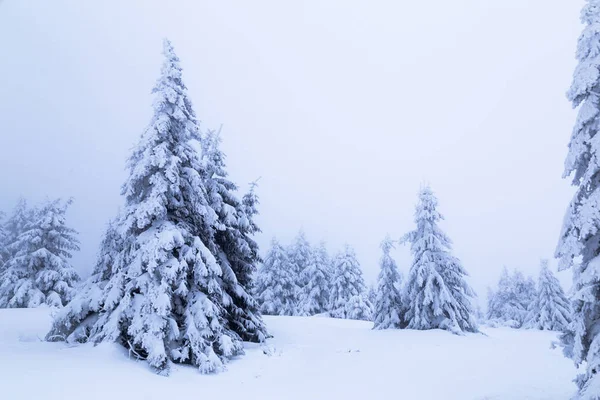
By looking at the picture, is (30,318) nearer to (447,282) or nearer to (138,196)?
(138,196)

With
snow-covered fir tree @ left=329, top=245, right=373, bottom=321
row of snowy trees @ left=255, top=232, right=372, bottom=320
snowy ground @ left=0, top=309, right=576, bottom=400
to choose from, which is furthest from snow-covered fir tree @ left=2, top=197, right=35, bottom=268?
snow-covered fir tree @ left=329, top=245, right=373, bottom=321

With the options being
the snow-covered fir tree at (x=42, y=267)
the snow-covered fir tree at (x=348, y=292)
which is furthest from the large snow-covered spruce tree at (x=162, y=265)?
the snow-covered fir tree at (x=348, y=292)

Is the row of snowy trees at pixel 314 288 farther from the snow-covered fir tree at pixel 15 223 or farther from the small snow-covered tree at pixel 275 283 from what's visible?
the snow-covered fir tree at pixel 15 223

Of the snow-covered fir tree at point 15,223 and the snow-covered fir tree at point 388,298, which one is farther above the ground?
the snow-covered fir tree at point 15,223

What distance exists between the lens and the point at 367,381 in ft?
37.8

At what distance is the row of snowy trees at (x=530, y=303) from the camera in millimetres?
38438

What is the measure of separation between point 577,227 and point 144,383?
1147cm

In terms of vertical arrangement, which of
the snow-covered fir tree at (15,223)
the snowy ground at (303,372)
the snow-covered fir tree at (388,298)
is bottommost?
the snowy ground at (303,372)

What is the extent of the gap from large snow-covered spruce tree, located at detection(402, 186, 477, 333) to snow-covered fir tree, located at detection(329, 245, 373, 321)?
59.4 feet

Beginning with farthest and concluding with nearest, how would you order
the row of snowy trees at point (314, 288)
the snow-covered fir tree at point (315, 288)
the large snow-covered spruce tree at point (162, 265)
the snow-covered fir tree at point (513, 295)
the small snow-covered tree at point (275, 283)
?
the snow-covered fir tree at point (513, 295), the snow-covered fir tree at point (315, 288), the row of snowy trees at point (314, 288), the small snow-covered tree at point (275, 283), the large snow-covered spruce tree at point (162, 265)

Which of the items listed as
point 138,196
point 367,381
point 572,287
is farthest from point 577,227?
point 138,196

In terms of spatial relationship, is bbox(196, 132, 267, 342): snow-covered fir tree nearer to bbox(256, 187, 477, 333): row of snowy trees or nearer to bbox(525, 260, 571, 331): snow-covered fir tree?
bbox(256, 187, 477, 333): row of snowy trees

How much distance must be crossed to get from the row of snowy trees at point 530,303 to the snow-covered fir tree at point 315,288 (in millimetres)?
21583

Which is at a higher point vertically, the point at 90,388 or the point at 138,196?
the point at 138,196
